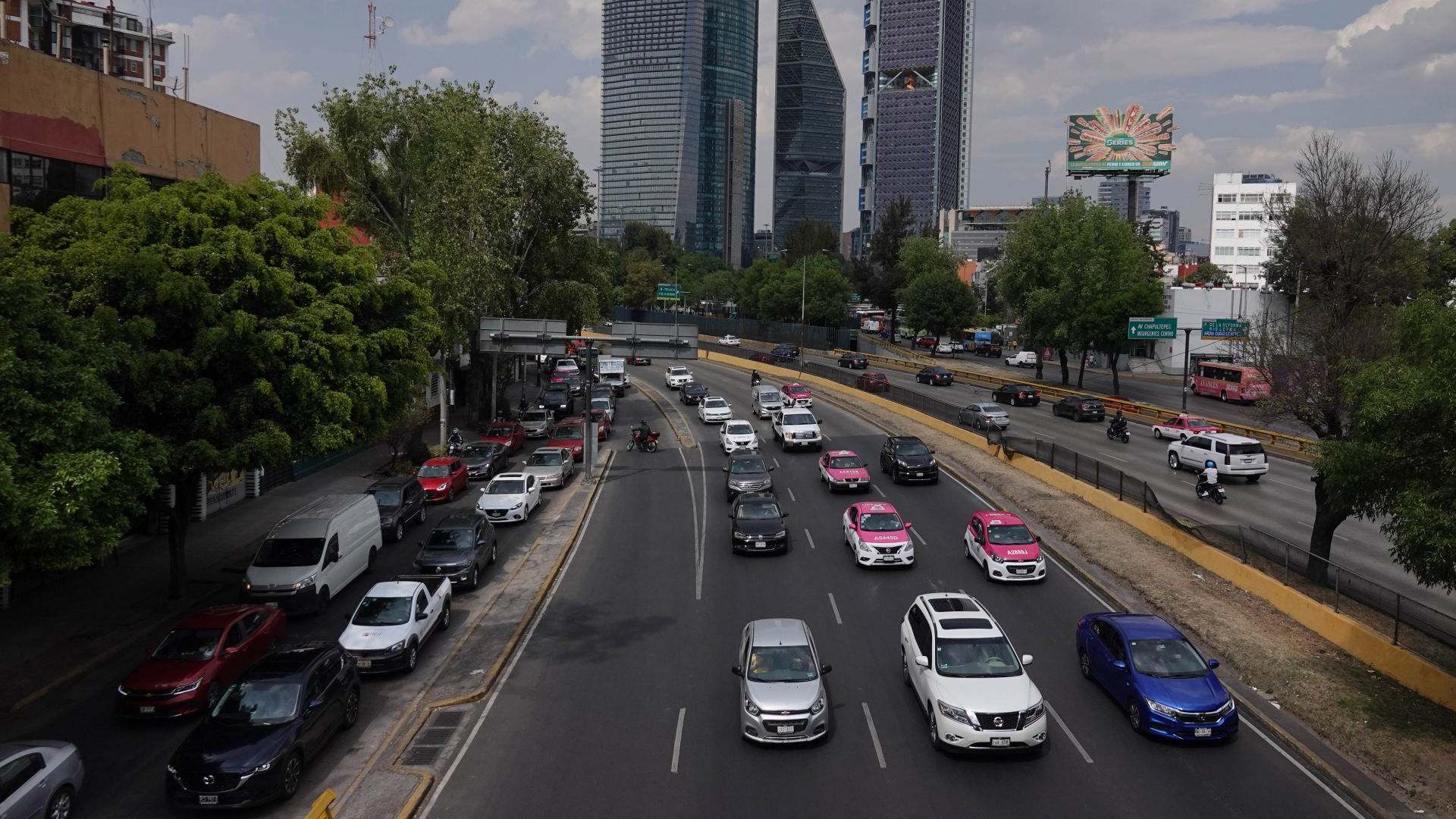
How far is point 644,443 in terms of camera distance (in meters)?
45.0

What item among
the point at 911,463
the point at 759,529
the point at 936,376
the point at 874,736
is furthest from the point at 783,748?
the point at 936,376

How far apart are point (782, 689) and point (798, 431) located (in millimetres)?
28484

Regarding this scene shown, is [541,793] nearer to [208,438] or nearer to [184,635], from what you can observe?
[184,635]

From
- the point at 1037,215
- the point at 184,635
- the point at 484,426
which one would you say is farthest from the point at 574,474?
the point at 1037,215

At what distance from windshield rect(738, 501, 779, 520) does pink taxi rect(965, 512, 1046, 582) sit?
577 centimetres

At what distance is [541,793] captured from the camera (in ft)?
44.8

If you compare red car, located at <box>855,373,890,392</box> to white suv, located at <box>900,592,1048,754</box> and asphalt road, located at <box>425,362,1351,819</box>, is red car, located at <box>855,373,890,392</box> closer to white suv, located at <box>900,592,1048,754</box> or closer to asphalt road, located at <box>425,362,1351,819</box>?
asphalt road, located at <box>425,362,1351,819</box>

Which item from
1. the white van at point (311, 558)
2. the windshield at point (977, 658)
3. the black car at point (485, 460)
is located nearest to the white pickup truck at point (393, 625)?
the white van at point (311, 558)

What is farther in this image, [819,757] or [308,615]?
[308,615]

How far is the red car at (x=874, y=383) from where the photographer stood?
62141 millimetres

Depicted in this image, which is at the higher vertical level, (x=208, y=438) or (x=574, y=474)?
(x=208, y=438)

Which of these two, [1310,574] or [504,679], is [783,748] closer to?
[504,679]

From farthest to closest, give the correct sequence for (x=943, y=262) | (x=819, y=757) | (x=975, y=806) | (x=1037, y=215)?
(x=943, y=262), (x=1037, y=215), (x=819, y=757), (x=975, y=806)

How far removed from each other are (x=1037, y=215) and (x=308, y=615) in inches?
2605
